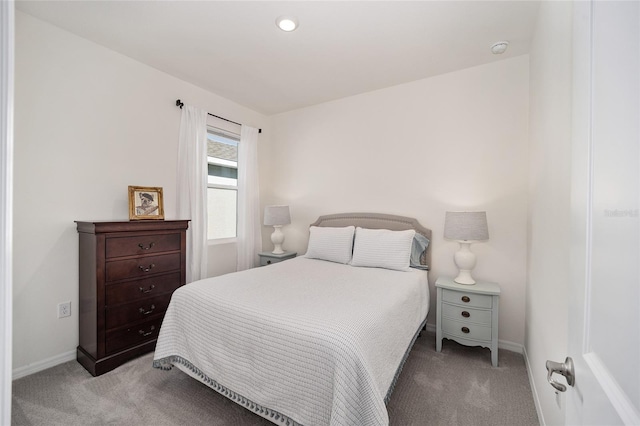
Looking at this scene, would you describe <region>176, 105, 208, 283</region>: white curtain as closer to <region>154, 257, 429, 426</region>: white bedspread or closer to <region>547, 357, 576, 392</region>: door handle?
<region>154, 257, 429, 426</region>: white bedspread

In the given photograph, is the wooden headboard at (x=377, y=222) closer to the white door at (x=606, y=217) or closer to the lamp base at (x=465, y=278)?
the lamp base at (x=465, y=278)

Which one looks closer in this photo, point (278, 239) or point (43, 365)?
point (43, 365)

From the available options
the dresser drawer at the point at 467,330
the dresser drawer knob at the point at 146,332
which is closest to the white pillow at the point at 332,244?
the dresser drawer at the point at 467,330

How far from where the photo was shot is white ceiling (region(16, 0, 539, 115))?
6.56 ft

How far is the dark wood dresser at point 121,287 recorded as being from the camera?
7.05 feet

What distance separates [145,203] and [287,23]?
6.75 feet

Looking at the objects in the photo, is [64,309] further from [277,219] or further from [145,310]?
[277,219]

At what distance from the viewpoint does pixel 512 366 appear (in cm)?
227

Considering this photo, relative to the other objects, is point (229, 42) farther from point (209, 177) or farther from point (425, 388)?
point (425, 388)

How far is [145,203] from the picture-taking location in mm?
2701

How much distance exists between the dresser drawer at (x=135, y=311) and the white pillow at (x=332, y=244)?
5.02 ft

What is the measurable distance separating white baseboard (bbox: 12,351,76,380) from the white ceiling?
265 centimetres

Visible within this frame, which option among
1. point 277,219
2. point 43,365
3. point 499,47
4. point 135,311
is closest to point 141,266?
point 135,311

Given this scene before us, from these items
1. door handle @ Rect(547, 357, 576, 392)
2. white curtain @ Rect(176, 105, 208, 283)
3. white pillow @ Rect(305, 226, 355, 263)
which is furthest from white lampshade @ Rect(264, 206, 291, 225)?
door handle @ Rect(547, 357, 576, 392)
